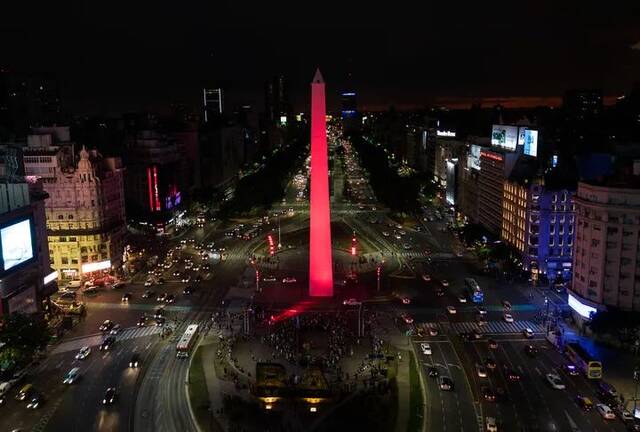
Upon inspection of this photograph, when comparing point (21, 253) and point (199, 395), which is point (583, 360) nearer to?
point (199, 395)

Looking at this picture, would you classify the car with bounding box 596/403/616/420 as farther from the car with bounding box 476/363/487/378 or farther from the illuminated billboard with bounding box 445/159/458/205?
the illuminated billboard with bounding box 445/159/458/205

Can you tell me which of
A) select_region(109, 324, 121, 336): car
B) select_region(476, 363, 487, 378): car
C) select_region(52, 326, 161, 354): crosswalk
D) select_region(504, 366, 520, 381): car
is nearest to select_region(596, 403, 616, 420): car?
select_region(504, 366, 520, 381): car

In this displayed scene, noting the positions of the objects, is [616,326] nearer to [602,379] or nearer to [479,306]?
[602,379]

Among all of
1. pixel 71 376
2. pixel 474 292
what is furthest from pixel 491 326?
pixel 71 376

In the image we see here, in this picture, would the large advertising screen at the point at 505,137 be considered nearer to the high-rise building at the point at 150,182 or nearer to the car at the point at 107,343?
the high-rise building at the point at 150,182

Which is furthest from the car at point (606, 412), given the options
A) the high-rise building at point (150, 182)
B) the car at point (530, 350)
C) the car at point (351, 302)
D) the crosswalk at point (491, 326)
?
the high-rise building at point (150, 182)
